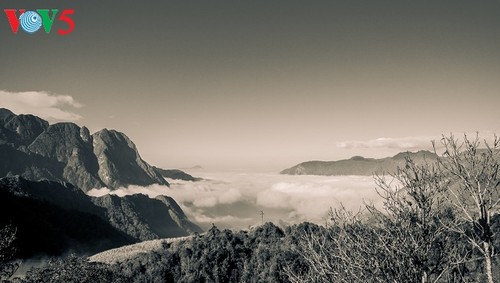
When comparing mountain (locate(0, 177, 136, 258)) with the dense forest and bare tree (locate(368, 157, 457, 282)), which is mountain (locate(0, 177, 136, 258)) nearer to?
the dense forest

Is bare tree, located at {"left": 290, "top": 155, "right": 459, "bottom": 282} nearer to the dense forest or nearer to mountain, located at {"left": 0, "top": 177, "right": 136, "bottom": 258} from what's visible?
the dense forest

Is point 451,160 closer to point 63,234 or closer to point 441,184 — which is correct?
point 441,184

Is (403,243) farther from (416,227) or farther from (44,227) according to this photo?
(44,227)

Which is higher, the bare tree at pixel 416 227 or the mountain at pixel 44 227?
the bare tree at pixel 416 227

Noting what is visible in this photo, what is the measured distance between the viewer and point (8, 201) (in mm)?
157000

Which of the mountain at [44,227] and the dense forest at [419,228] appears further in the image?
the mountain at [44,227]

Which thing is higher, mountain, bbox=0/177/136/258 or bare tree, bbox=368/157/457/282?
bare tree, bbox=368/157/457/282

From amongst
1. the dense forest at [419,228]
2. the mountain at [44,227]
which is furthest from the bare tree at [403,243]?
the mountain at [44,227]

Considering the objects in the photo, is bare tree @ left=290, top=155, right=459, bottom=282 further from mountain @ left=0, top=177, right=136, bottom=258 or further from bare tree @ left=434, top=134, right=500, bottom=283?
mountain @ left=0, top=177, right=136, bottom=258

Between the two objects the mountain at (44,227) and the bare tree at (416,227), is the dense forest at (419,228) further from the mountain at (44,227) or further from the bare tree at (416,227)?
the mountain at (44,227)

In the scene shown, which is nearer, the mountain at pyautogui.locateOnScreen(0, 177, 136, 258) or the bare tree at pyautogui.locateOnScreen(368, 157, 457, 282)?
the bare tree at pyautogui.locateOnScreen(368, 157, 457, 282)

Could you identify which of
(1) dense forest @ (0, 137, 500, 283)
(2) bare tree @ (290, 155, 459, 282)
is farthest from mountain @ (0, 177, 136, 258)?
(2) bare tree @ (290, 155, 459, 282)

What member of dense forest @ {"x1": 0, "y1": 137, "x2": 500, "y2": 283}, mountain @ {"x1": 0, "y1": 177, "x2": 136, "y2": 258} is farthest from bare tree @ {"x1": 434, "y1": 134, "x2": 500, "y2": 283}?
mountain @ {"x1": 0, "y1": 177, "x2": 136, "y2": 258}

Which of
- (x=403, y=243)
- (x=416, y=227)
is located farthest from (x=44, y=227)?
(x=403, y=243)
